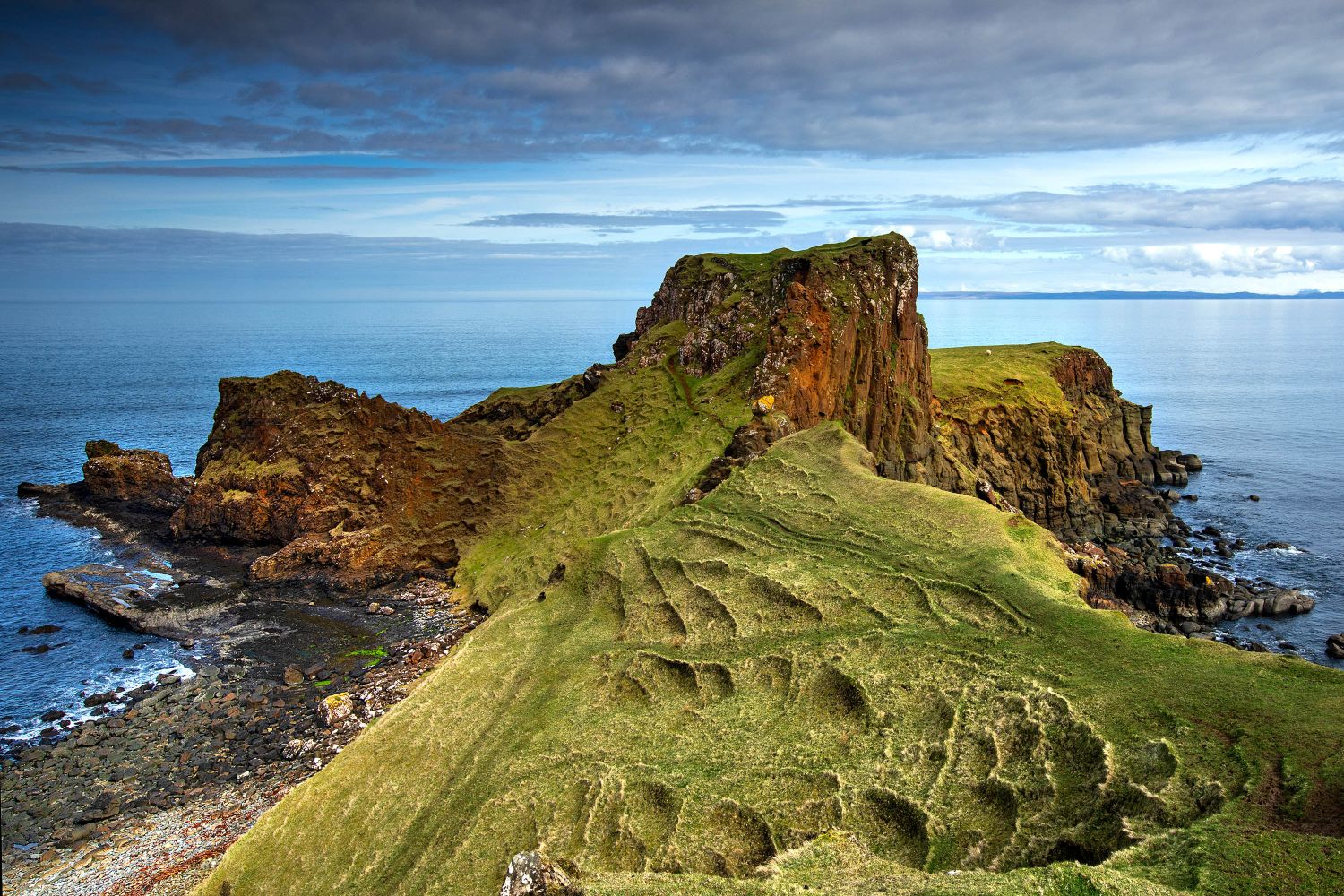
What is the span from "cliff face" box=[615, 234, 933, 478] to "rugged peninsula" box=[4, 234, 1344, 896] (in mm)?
239

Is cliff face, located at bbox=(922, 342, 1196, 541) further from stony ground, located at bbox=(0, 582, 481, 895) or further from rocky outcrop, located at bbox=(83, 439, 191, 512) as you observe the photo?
rocky outcrop, located at bbox=(83, 439, 191, 512)

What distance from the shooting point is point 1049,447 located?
72.9 metres

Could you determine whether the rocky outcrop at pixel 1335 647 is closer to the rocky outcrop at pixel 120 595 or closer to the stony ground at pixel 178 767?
the stony ground at pixel 178 767

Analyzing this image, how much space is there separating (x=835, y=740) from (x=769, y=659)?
4.62m

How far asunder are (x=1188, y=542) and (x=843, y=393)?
32495 millimetres

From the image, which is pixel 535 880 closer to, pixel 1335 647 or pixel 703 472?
pixel 703 472

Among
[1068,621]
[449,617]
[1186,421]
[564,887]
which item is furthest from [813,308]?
[1186,421]

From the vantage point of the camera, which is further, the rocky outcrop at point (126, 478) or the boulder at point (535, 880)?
the rocky outcrop at point (126, 478)

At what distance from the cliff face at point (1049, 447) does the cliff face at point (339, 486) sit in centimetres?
3130

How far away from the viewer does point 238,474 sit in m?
57.0

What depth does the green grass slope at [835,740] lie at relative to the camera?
15664 mm

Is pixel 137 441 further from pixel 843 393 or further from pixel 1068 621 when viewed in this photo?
pixel 1068 621

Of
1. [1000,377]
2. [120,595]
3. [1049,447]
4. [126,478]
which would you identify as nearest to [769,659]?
[120,595]

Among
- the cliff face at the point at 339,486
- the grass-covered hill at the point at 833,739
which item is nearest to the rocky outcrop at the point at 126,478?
the cliff face at the point at 339,486
